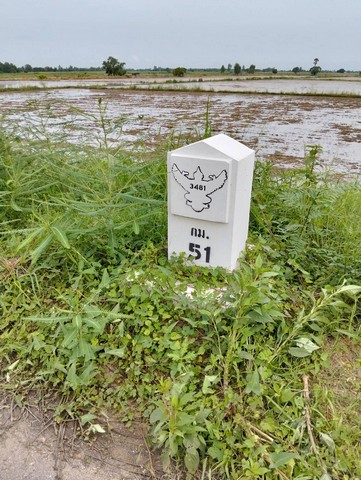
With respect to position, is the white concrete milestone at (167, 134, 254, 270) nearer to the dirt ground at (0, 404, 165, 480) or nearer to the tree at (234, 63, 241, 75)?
the dirt ground at (0, 404, 165, 480)

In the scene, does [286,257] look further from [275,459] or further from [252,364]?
[275,459]

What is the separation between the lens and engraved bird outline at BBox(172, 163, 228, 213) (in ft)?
5.32

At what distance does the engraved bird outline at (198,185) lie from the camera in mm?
1620

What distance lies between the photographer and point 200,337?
156 cm

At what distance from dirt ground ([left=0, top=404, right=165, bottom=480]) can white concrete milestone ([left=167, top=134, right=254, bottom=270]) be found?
0.85 meters

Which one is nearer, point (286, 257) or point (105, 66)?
point (286, 257)

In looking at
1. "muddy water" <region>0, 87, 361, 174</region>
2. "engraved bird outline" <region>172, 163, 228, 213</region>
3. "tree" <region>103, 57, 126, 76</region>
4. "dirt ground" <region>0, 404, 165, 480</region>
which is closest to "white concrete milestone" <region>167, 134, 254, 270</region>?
"engraved bird outline" <region>172, 163, 228, 213</region>

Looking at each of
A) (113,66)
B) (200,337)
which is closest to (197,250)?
(200,337)

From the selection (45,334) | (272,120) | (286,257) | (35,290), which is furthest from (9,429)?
(272,120)

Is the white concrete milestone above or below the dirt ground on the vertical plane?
above

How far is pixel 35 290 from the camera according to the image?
1877 millimetres

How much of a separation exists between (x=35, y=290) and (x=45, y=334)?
33 centimetres

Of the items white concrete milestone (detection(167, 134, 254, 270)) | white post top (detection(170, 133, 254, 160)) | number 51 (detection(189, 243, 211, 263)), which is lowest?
number 51 (detection(189, 243, 211, 263))

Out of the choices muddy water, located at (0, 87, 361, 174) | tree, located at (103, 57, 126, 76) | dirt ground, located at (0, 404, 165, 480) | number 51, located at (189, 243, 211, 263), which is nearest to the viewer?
dirt ground, located at (0, 404, 165, 480)
